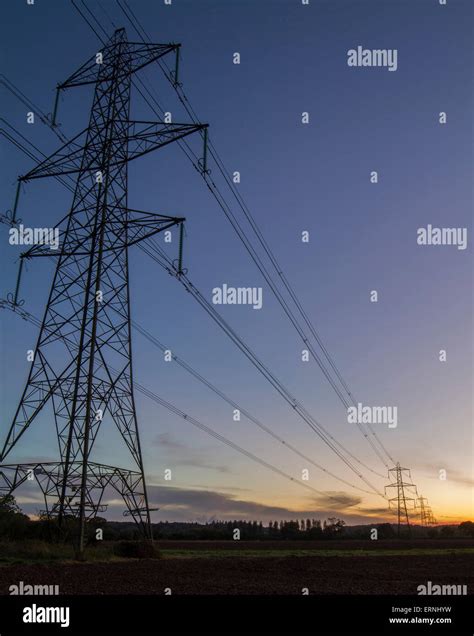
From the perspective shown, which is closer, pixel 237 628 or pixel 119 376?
pixel 237 628

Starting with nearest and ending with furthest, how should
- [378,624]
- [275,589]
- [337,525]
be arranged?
[378,624] → [275,589] → [337,525]

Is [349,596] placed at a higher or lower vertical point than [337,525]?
higher

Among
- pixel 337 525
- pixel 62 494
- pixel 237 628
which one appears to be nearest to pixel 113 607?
pixel 237 628

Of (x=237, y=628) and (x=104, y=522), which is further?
(x=104, y=522)

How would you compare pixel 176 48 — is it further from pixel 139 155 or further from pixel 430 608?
pixel 430 608

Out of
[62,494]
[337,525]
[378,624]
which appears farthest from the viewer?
[337,525]

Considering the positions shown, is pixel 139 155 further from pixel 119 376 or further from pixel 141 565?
pixel 141 565

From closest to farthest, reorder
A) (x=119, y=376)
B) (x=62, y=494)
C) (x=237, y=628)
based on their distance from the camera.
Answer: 1. (x=237, y=628)
2. (x=62, y=494)
3. (x=119, y=376)

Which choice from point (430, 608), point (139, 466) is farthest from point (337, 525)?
point (430, 608)

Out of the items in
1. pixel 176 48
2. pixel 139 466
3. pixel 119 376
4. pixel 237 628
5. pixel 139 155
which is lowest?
pixel 237 628
